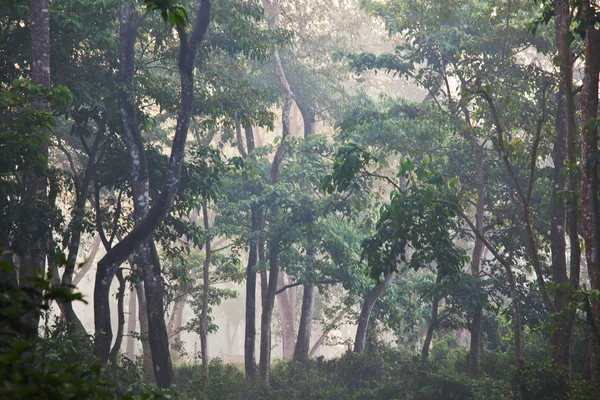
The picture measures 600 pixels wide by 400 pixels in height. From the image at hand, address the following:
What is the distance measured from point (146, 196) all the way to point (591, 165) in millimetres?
7720

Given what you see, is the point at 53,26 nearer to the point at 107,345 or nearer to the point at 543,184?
the point at 107,345

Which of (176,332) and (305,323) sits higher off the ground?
(305,323)

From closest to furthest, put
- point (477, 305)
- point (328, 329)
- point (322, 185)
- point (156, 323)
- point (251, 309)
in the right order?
point (322, 185) → point (156, 323) → point (477, 305) → point (251, 309) → point (328, 329)

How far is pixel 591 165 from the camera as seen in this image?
7613 mm

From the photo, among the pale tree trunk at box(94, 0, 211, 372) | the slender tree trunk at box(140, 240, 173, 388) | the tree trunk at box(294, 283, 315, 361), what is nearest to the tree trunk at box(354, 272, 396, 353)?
the tree trunk at box(294, 283, 315, 361)

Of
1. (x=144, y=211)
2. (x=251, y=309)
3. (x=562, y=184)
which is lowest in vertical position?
(x=251, y=309)

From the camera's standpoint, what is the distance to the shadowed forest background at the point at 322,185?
27.1 ft

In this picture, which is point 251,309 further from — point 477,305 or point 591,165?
point 591,165

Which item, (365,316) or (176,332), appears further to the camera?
(176,332)

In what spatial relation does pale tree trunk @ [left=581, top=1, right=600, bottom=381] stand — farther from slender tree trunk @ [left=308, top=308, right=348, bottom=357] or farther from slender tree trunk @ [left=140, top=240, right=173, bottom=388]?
slender tree trunk @ [left=308, top=308, right=348, bottom=357]

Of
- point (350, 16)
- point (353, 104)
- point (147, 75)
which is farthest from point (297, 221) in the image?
point (350, 16)

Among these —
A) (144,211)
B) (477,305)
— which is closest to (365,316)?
(477,305)

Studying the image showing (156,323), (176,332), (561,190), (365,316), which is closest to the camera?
(561,190)

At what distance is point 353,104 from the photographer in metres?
21.0
